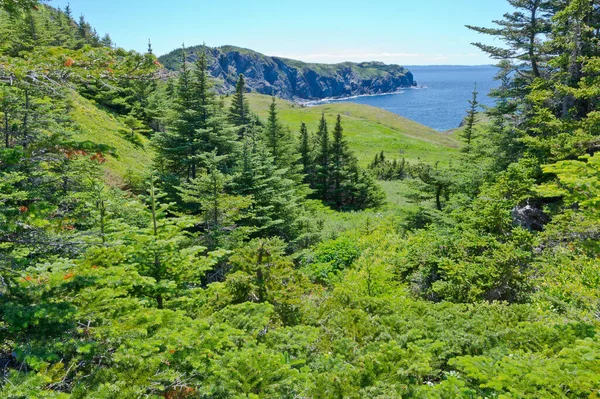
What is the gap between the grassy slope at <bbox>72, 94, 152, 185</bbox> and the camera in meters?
26.3

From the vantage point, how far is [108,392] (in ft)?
14.3

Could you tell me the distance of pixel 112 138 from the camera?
30.5 meters

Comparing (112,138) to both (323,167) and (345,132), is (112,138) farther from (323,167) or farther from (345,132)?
(345,132)

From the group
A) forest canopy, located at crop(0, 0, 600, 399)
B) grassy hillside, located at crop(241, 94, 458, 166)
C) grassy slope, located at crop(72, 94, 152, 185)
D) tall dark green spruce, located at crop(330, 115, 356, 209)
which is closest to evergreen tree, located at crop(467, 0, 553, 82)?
forest canopy, located at crop(0, 0, 600, 399)

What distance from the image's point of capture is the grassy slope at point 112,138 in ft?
86.3

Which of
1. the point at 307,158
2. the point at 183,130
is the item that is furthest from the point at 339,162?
the point at 183,130

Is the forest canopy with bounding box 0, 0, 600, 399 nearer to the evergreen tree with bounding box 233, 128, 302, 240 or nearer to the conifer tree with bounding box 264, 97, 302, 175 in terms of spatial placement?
the evergreen tree with bounding box 233, 128, 302, 240

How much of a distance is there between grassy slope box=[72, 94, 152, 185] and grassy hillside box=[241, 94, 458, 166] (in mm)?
32586

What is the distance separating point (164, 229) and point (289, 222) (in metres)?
10.4

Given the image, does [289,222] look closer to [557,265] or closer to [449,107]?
[557,265]

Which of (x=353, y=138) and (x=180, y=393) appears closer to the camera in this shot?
(x=180, y=393)

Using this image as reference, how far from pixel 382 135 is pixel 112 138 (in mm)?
64696

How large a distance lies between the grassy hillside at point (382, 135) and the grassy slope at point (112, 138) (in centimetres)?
3259

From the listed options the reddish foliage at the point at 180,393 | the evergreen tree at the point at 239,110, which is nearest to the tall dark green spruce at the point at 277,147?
the evergreen tree at the point at 239,110
